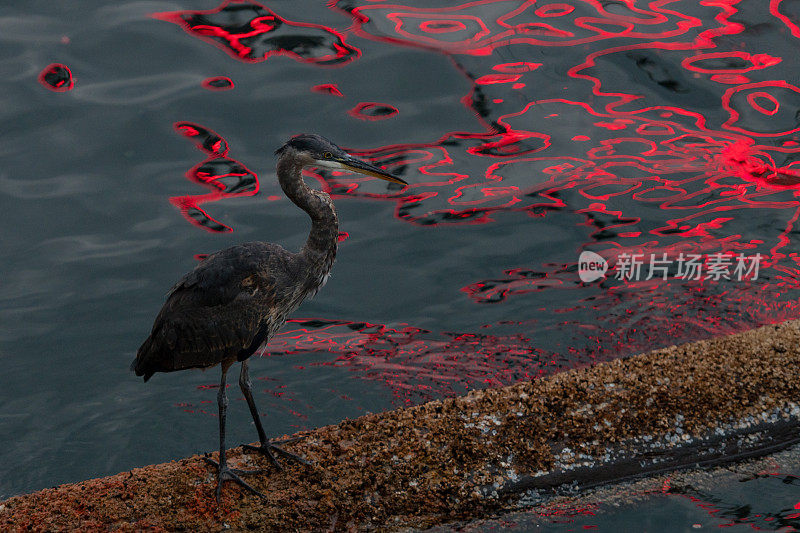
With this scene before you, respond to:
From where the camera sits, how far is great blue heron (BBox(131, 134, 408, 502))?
19.2ft

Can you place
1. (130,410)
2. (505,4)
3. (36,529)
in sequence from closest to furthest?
(36,529) → (130,410) → (505,4)

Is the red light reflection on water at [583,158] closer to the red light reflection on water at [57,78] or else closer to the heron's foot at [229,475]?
the red light reflection on water at [57,78]

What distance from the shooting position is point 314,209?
614cm

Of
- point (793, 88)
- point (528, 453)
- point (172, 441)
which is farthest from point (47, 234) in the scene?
point (793, 88)

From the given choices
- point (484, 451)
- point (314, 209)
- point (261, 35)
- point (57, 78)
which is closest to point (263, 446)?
point (484, 451)

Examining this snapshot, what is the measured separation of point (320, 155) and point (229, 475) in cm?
225

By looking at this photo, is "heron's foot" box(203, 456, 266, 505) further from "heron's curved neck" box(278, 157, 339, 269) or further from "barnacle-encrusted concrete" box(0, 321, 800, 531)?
"heron's curved neck" box(278, 157, 339, 269)

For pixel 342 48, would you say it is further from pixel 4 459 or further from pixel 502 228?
pixel 4 459

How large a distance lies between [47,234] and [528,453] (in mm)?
6589

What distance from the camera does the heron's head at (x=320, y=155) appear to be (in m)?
6.03

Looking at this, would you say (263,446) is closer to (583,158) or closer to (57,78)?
(583,158)

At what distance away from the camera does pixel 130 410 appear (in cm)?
802

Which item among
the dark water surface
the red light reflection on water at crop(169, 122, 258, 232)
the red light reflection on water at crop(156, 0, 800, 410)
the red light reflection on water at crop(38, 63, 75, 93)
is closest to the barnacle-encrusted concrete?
the dark water surface

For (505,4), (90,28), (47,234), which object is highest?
(505,4)
